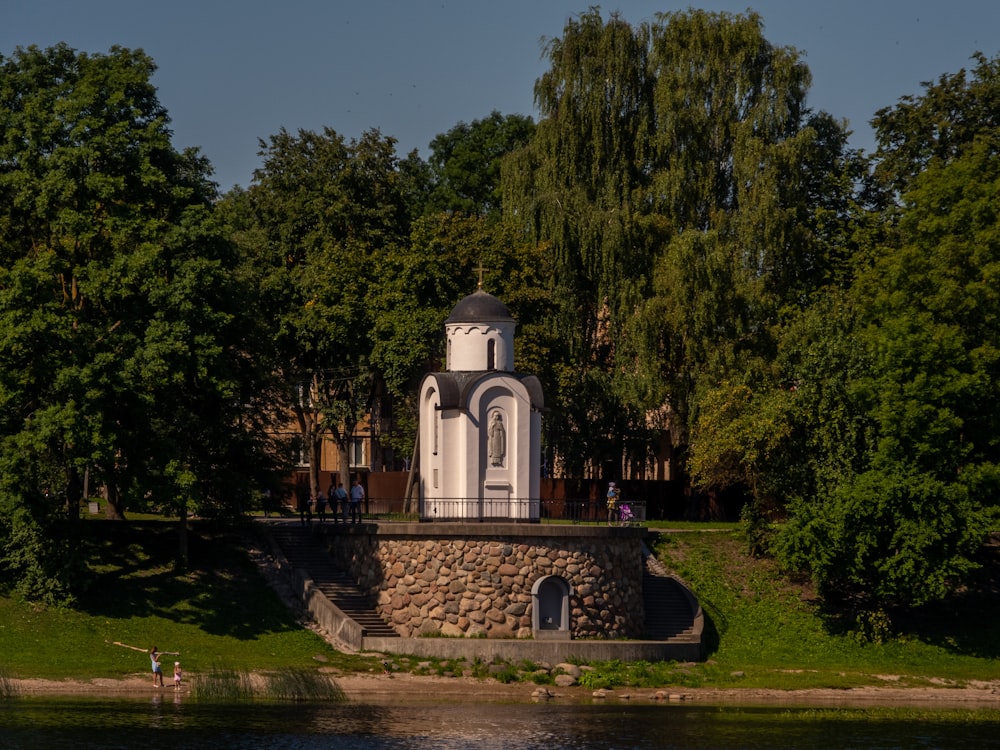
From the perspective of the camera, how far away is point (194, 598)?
5103 centimetres

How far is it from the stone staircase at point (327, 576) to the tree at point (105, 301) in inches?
147

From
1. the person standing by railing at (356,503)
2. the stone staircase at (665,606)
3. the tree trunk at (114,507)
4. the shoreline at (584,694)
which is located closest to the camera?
the shoreline at (584,694)

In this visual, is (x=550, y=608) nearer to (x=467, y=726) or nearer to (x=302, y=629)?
(x=302, y=629)

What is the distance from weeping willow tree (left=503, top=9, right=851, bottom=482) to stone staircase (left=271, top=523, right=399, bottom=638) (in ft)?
41.7

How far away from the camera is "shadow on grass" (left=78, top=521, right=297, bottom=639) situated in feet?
164

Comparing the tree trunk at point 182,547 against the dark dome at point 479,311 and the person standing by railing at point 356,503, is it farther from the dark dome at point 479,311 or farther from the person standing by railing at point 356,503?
the dark dome at point 479,311

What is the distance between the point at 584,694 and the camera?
46.8 meters

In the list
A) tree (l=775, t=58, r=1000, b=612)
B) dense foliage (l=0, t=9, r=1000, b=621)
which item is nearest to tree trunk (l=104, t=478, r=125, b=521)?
dense foliage (l=0, t=9, r=1000, b=621)

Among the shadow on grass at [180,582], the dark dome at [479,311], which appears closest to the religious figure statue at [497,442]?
the dark dome at [479,311]

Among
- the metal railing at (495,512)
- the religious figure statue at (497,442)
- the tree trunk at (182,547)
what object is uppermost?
the religious figure statue at (497,442)

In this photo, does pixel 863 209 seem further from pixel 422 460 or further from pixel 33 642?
pixel 33 642

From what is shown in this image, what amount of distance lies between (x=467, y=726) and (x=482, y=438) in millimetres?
11960

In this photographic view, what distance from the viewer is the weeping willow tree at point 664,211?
6322 centimetres

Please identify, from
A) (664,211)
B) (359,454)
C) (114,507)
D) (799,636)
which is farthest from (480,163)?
(799,636)
